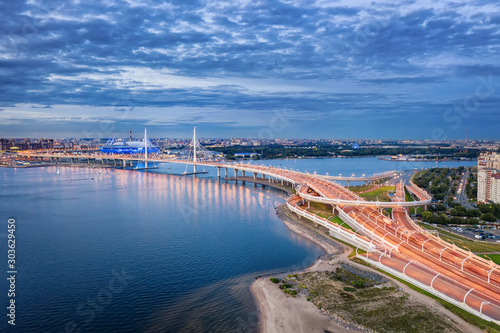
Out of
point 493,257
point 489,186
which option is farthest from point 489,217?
point 489,186

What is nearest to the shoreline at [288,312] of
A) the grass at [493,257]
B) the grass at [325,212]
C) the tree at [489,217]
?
the grass at [325,212]

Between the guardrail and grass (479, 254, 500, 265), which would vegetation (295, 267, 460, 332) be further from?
grass (479, 254, 500, 265)

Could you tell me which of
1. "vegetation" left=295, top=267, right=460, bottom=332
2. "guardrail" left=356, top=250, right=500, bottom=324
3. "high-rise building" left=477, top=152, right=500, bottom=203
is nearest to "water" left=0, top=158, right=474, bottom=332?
"vegetation" left=295, top=267, right=460, bottom=332

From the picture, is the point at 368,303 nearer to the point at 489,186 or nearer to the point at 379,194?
the point at 379,194

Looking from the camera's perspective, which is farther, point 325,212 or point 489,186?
point 489,186

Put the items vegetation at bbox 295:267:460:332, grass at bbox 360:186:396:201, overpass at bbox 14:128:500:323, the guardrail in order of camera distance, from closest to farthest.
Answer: vegetation at bbox 295:267:460:332
the guardrail
overpass at bbox 14:128:500:323
grass at bbox 360:186:396:201

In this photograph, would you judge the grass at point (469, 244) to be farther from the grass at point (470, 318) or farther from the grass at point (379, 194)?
the grass at point (379, 194)
